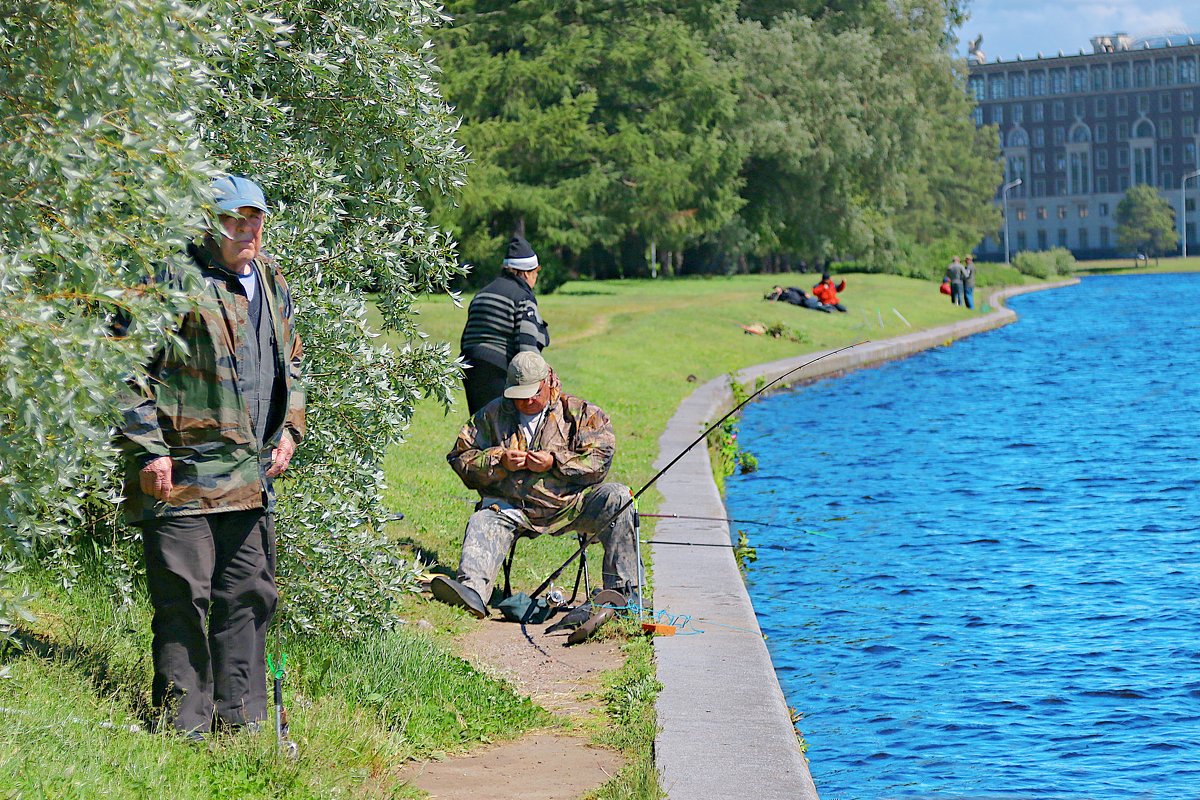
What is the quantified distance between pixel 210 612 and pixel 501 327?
462 centimetres

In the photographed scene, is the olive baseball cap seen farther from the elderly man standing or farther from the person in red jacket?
the person in red jacket

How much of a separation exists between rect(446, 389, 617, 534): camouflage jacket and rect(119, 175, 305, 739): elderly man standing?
2.81m

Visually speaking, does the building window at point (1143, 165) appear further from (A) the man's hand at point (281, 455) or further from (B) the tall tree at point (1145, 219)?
(A) the man's hand at point (281, 455)

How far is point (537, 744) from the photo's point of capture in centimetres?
604

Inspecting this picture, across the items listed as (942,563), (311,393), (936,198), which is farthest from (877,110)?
(311,393)

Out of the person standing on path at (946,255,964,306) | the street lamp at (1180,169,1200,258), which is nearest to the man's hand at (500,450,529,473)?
the person standing on path at (946,255,964,306)

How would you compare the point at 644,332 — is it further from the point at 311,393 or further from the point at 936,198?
the point at 936,198

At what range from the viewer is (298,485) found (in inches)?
263

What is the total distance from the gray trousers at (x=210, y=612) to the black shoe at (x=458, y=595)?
2.56m

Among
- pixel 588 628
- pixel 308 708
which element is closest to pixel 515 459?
pixel 588 628

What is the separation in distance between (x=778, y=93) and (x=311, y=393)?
46.1 metres

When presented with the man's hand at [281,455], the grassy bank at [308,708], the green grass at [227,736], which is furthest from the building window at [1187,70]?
the man's hand at [281,455]

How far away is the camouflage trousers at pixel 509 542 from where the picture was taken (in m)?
8.09

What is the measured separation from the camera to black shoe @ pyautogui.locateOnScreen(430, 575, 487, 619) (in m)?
7.98
